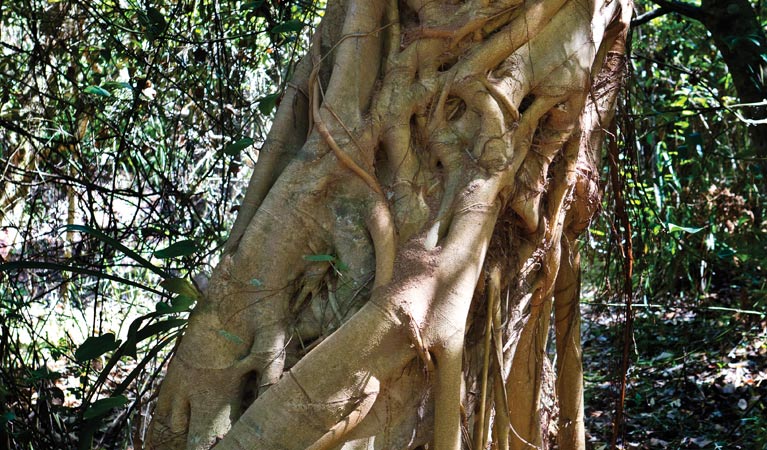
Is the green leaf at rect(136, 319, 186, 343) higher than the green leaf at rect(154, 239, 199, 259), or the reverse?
the green leaf at rect(154, 239, 199, 259)

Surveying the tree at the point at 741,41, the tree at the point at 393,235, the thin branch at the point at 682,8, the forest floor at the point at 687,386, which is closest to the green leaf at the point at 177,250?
the tree at the point at 393,235

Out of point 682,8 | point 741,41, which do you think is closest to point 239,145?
point 682,8

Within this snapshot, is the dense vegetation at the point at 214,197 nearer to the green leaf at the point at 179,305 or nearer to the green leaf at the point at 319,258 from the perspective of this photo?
the green leaf at the point at 179,305

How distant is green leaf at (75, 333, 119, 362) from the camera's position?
83.7 inches

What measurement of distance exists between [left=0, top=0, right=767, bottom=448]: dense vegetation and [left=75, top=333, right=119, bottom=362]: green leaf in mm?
226

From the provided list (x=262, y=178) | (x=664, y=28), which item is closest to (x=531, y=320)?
(x=262, y=178)

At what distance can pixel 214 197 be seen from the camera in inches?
173

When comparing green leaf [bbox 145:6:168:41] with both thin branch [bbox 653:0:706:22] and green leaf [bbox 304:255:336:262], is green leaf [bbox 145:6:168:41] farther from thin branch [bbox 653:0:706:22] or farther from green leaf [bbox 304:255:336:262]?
thin branch [bbox 653:0:706:22]

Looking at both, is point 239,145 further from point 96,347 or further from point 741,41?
point 741,41

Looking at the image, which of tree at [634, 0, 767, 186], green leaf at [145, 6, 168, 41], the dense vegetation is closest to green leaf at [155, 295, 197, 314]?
the dense vegetation

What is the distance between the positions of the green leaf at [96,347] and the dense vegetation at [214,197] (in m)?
0.23

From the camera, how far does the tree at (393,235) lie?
6.82 feet

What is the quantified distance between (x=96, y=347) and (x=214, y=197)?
7.56 ft

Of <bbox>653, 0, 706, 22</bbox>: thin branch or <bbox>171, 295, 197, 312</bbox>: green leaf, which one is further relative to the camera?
<bbox>653, 0, 706, 22</bbox>: thin branch
